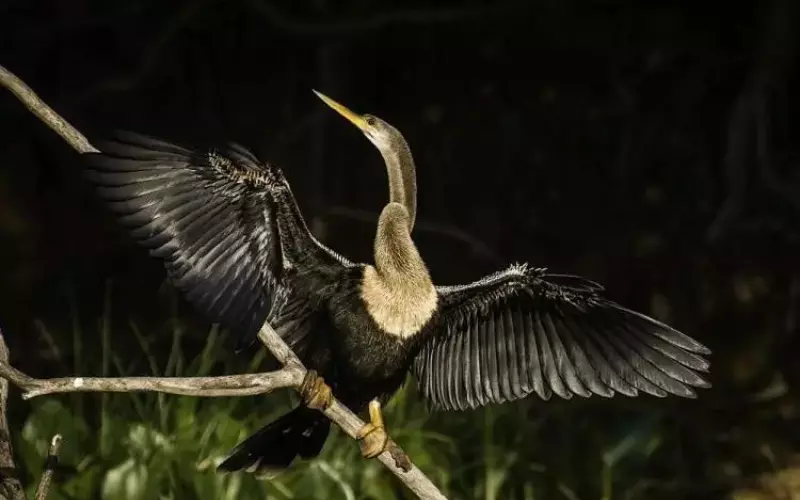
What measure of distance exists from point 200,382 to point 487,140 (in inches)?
A: 115

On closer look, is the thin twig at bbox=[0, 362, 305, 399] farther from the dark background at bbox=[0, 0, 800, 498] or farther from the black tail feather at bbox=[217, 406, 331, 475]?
the dark background at bbox=[0, 0, 800, 498]

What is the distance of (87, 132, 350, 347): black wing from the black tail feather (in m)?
0.32

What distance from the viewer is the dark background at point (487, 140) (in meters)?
4.54

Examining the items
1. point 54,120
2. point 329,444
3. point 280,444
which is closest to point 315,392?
point 280,444

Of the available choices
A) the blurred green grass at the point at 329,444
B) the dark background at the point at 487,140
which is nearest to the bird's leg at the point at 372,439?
the blurred green grass at the point at 329,444

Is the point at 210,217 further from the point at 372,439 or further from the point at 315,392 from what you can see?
the point at 372,439

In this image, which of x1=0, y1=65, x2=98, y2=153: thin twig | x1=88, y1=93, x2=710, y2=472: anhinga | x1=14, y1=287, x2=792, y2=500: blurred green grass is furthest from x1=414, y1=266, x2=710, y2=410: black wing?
x1=14, y1=287, x2=792, y2=500: blurred green grass

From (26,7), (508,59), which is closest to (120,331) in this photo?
(26,7)

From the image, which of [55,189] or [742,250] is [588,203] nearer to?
[742,250]

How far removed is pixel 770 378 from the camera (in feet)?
14.9

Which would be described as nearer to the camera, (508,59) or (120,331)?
(120,331)

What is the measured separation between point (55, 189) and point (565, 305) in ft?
8.38

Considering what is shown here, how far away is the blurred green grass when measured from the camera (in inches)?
132

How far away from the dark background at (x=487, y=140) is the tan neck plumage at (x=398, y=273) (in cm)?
206
